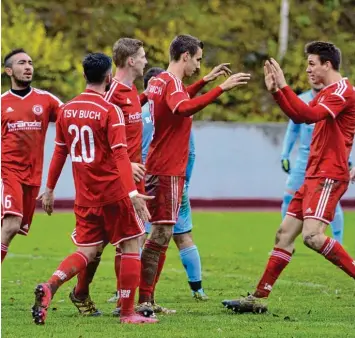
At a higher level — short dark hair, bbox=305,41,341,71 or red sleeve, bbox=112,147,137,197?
short dark hair, bbox=305,41,341,71

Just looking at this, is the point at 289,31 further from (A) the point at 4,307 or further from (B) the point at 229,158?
(A) the point at 4,307

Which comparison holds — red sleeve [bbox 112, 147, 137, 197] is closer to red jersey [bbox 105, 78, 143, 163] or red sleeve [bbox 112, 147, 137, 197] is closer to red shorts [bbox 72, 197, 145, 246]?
red shorts [bbox 72, 197, 145, 246]

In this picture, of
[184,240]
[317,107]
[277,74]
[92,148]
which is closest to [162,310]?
[184,240]

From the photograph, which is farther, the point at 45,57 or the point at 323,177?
the point at 45,57

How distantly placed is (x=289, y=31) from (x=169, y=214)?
86.1 feet

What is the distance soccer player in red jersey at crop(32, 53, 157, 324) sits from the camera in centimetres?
946

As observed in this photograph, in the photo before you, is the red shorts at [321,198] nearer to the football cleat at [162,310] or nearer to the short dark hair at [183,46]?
the football cleat at [162,310]

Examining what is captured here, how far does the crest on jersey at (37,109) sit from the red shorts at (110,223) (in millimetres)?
1832

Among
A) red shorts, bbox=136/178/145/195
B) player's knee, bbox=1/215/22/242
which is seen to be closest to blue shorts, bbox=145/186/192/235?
player's knee, bbox=1/215/22/242

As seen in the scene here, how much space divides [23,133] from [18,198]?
1.99 ft

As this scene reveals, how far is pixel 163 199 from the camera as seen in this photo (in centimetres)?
1038

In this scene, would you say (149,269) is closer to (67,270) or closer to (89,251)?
(89,251)

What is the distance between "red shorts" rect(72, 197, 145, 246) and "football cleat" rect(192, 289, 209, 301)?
216 centimetres

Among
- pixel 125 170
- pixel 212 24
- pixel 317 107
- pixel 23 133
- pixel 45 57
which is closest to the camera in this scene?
pixel 125 170
